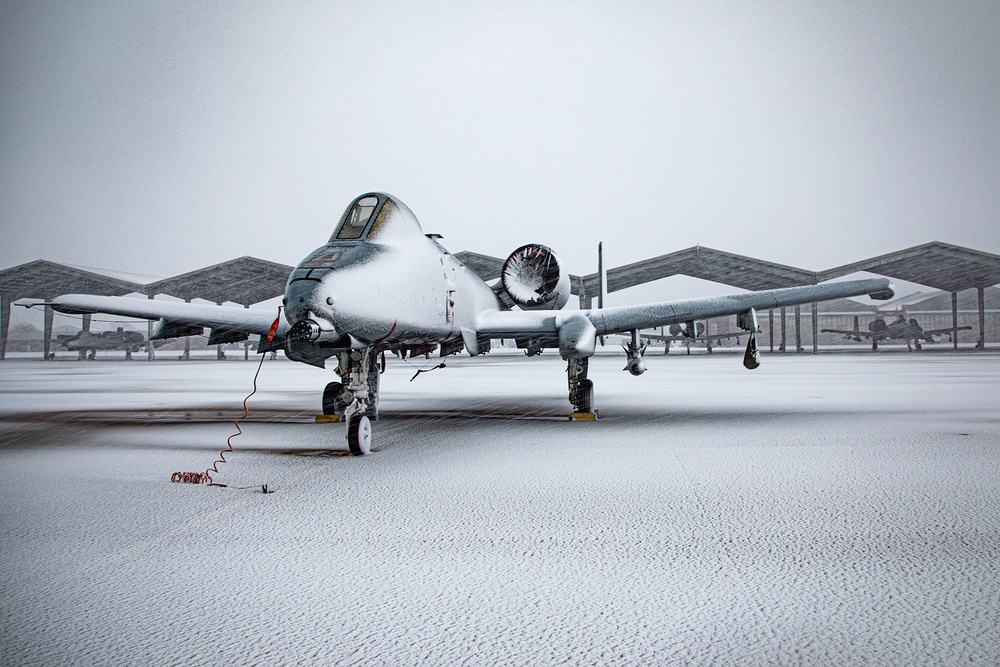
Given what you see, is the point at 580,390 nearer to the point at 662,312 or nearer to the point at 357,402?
the point at 662,312

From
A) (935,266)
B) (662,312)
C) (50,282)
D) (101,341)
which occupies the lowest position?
(662,312)

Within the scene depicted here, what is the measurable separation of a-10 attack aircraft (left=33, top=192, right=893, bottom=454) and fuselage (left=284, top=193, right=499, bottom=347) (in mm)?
12

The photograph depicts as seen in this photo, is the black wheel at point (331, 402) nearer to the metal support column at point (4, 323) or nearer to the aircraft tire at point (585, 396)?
the aircraft tire at point (585, 396)

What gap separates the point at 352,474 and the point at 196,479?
123 centimetres

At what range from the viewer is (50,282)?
122ft

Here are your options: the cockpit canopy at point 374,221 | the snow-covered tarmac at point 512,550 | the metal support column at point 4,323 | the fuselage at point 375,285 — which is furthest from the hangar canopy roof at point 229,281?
the snow-covered tarmac at point 512,550

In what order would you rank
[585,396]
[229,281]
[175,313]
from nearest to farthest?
[175,313] < [585,396] < [229,281]

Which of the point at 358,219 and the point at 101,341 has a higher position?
the point at 358,219

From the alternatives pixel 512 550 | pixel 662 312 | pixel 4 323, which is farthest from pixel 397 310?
pixel 4 323

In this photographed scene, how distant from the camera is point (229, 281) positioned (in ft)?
124

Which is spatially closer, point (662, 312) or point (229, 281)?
point (662, 312)

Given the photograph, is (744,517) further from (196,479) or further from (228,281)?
(228,281)

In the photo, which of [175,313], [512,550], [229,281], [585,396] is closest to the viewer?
[512,550]

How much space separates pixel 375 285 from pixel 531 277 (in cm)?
650
